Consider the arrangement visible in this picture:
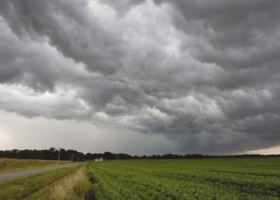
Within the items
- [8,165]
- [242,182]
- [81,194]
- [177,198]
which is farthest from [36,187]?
[8,165]

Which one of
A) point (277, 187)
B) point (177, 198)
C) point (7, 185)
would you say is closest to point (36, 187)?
point (7, 185)

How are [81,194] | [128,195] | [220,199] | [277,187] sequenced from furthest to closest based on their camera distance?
[81,194]
[277,187]
[128,195]
[220,199]

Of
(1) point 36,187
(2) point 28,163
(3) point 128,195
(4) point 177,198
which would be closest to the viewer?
(4) point 177,198

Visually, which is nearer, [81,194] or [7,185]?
[81,194]

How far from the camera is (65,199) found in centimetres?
1677

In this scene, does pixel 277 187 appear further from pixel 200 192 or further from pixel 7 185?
pixel 7 185

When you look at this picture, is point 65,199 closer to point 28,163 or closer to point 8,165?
point 8,165

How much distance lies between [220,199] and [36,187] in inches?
827

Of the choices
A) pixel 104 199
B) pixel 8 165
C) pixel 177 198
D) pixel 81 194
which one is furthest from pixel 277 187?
pixel 8 165

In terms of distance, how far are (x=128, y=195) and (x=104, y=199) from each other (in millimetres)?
1719

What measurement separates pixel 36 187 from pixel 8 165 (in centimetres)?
4323

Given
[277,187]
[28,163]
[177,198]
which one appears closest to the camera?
[177,198]

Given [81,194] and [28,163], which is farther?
[28,163]

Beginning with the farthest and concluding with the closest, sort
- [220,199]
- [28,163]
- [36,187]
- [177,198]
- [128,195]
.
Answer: [28,163]
[36,187]
[128,195]
[177,198]
[220,199]
